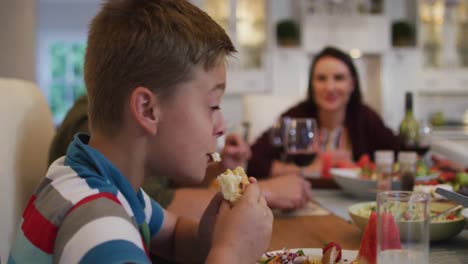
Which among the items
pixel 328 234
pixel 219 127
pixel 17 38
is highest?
pixel 17 38

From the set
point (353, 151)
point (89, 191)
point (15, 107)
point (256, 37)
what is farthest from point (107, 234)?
point (256, 37)

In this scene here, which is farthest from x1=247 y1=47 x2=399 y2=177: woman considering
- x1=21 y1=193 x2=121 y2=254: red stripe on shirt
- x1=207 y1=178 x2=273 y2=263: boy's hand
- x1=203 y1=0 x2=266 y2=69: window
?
x1=203 y1=0 x2=266 y2=69: window

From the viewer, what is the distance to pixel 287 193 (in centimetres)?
129

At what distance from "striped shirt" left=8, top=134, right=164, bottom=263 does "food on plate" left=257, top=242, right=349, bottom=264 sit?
20cm

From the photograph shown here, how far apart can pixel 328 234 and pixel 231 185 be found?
367 millimetres

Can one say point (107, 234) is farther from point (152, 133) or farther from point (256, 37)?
point (256, 37)

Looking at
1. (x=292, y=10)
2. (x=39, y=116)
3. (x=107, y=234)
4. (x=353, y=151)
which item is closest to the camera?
(x=107, y=234)

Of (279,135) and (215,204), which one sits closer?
(215,204)

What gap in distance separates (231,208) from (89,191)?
217 millimetres

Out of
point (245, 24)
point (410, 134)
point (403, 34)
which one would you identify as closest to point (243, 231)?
point (410, 134)

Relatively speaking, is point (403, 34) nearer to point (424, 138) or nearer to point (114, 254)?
point (424, 138)

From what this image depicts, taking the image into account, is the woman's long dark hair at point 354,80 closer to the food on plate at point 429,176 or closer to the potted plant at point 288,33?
the food on plate at point 429,176

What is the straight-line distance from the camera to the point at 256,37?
5512mm

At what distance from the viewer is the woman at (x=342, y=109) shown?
267 cm
